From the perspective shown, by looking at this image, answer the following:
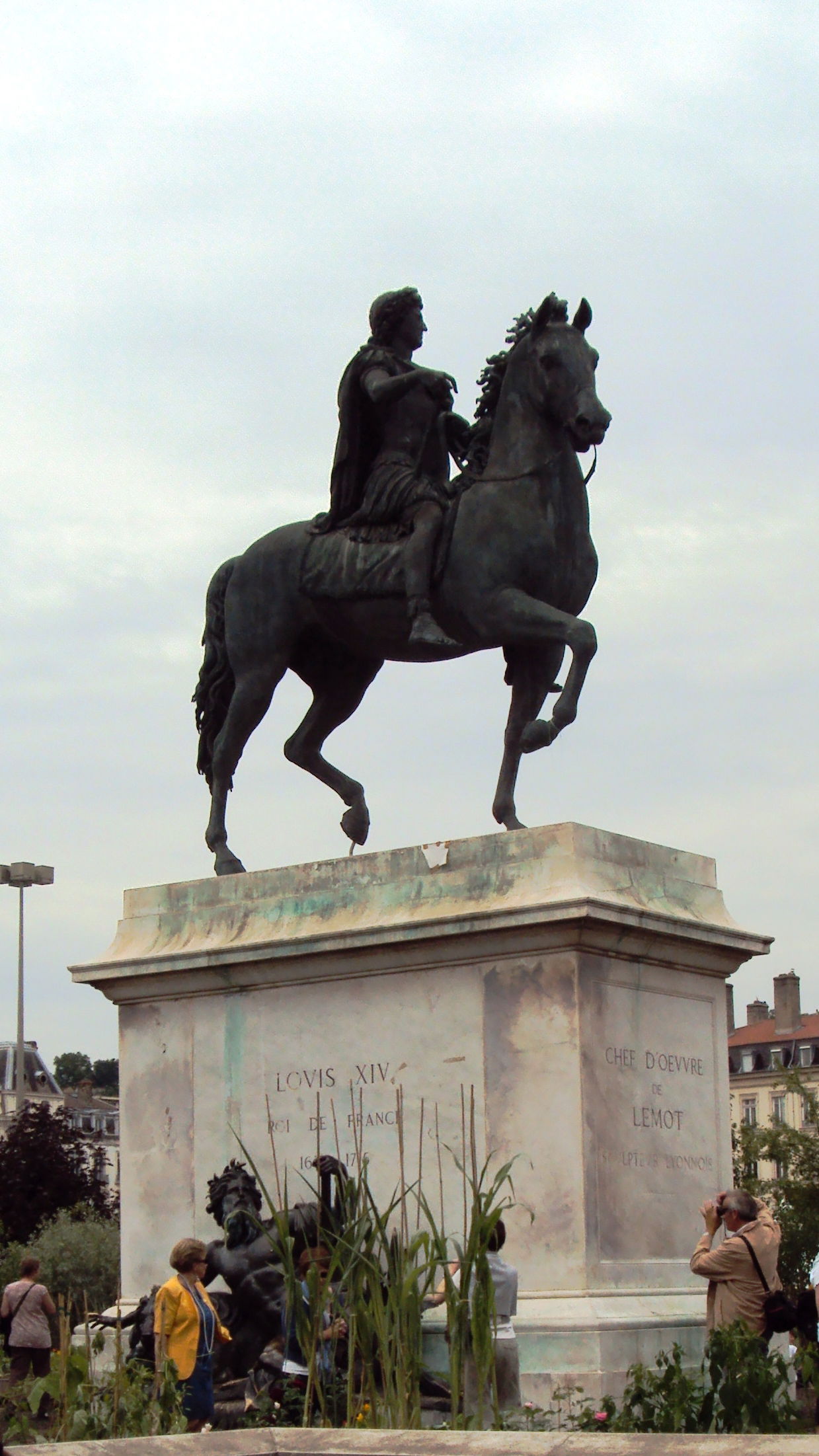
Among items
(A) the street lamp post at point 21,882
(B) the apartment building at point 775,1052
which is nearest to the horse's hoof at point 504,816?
(A) the street lamp post at point 21,882

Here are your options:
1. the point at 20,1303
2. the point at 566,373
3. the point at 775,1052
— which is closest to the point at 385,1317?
the point at 566,373

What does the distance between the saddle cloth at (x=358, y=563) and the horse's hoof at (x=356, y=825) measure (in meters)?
1.44

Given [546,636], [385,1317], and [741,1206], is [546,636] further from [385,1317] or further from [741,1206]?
[385,1317]

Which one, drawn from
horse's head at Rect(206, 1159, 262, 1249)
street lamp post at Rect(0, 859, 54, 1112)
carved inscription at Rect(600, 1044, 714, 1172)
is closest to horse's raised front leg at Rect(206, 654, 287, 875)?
horse's head at Rect(206, 1159, 262, 1249)

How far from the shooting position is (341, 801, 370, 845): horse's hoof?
1307 centimetres

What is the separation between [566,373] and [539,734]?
6.31 ft

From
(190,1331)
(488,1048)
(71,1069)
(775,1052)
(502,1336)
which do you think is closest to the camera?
(190,1331)

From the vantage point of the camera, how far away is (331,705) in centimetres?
1320

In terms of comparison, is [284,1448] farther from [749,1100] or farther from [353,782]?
[749,1100]

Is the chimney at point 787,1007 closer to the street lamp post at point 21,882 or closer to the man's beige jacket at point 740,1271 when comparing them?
the street lamp post at point 21,882

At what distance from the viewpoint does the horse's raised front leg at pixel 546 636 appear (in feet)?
36.3

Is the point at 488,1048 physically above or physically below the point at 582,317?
below

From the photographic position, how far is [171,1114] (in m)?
12.2

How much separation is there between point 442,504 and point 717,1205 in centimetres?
421
